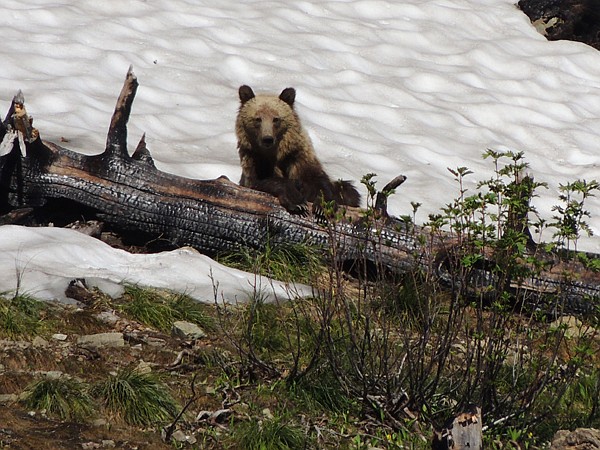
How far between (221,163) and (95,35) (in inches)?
133

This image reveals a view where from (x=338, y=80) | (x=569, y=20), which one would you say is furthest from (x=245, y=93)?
(x=569, y=20)

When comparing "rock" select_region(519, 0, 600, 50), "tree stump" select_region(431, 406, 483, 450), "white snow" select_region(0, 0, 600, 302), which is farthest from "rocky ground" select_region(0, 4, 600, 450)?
"rock" select_region(519, 0, 600, 50)

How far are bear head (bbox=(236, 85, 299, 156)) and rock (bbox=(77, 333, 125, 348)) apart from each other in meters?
3.24

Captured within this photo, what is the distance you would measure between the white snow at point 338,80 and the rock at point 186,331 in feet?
9.89

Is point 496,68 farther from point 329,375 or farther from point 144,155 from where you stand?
point 329,375

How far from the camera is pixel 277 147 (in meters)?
8.84

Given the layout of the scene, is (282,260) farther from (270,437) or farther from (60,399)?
(60,399)

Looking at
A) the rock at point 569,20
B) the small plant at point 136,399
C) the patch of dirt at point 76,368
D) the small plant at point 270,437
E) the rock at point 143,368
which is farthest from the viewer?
the rock at point 569,20

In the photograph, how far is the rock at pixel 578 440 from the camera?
4.56 m

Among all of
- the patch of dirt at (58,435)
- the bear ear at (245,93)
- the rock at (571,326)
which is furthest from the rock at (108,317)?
the bear ear at (245,93)

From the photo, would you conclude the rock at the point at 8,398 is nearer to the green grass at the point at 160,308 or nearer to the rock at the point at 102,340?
the rock at the point at 102,340

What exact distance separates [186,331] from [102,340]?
1.77 ft

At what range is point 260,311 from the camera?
244 inches

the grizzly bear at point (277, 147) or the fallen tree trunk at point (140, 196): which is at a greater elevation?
the grizzly bear at point (277, 147)
